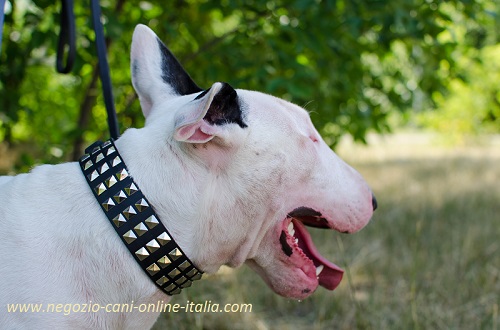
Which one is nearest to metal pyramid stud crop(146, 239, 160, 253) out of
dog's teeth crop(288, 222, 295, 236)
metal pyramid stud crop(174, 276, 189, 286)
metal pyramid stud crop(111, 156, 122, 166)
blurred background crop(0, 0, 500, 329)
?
metal pyramid stud crop(174, 276, 189, 286)

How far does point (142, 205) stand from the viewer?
1.43 meters

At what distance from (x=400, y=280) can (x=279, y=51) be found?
1480 millimetres

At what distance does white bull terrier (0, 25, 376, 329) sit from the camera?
142 centimetres

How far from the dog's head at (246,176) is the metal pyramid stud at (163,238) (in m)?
0.04

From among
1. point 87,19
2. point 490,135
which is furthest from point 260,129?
point 490,135

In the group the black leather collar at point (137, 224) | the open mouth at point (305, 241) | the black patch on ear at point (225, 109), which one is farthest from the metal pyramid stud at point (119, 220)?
the open mouth at point (305, 241)

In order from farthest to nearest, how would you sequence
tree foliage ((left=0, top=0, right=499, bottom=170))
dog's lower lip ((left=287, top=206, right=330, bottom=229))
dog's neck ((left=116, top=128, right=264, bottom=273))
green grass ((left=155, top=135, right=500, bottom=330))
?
tree foliage ((left=0, top=0, right=499, bottom=170))
green grass ((left=155, top=135, right=500, bottom=330))
dog's lower lip ((left=287, top=206, right=330, bottom=229))
dog's neck ((left=116, top=128, right=264, bottom=273))

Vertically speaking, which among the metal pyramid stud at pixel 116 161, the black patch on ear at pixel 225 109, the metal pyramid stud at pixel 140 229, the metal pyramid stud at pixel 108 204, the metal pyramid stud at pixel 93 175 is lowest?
the metal pyramid stud at pixel 140 229

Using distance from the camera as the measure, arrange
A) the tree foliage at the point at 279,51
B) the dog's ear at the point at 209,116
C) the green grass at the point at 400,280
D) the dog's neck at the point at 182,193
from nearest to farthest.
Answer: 1. the dog's ear at the point at 209,116
2. the dog's neck at the point at 182,193
3. the green grass at the point at 400,280
4. the tree foliage at the point at 279,51

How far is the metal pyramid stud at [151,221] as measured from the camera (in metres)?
1.42

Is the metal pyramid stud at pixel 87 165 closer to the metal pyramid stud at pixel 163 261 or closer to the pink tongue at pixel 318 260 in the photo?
the metal pyramid stud at pixel 163 261

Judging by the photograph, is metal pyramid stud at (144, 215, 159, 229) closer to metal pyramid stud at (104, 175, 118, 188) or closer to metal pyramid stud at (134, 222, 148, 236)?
metal pyramid stud at (134, 222, 148, 236)

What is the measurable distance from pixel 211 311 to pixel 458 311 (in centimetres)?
120

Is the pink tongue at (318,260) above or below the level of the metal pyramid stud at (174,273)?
below
